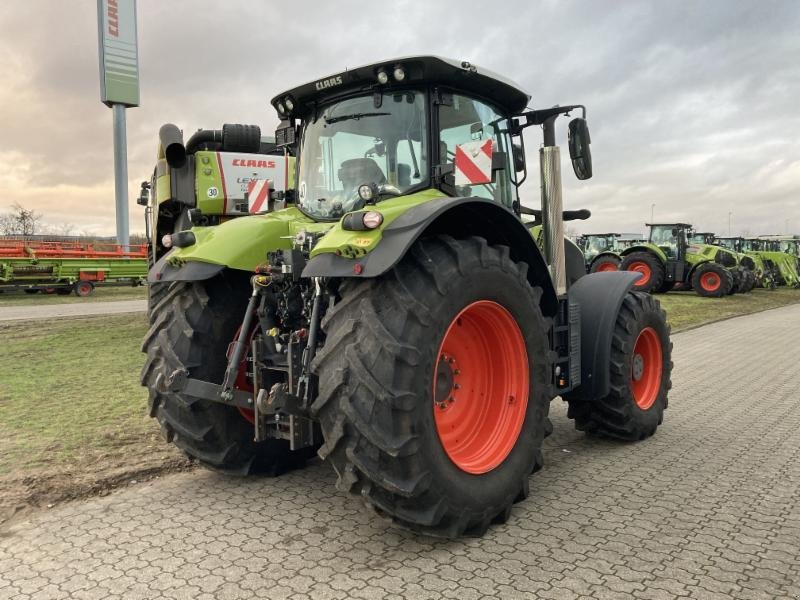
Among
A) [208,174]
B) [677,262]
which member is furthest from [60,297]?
[677,262]

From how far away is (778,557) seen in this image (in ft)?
9.45

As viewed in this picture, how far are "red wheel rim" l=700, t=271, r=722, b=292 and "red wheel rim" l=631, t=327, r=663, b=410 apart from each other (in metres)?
17.9

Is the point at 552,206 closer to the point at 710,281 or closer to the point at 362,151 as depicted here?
the point at 362,151

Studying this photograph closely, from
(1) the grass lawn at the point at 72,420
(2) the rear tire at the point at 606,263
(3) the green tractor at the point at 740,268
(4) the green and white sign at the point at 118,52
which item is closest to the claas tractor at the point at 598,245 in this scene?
(2) the rear tire at the point at 606,263

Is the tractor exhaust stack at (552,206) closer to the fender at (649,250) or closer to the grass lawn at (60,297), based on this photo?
the grass lawn at (60,297)

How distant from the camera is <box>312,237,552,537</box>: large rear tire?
8.93ft

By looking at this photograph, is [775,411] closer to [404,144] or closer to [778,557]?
[778,557]

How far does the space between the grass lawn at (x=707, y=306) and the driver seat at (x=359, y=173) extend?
10.0 m

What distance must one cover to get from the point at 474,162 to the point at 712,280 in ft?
66.8

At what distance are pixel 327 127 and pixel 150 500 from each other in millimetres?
2430

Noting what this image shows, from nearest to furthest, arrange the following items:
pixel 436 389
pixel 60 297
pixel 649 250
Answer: pixel 436 389 → pixel 60 297 → pixel 649 250

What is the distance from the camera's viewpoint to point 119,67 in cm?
2941

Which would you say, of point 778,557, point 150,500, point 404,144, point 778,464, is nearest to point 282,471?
point 150,500

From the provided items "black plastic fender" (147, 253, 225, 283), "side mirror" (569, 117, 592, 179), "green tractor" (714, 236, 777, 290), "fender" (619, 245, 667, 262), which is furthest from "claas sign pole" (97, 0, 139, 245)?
"side mirror" (569, 117, 592, 179)
